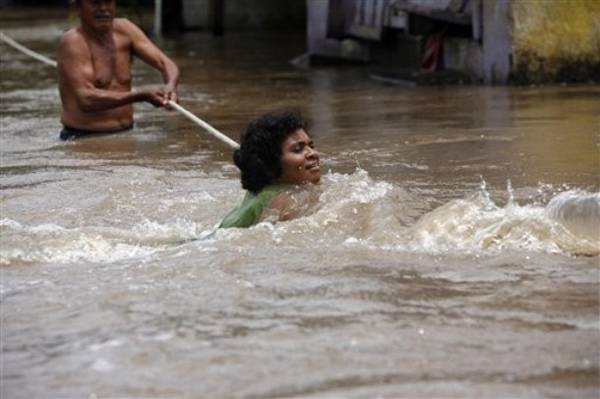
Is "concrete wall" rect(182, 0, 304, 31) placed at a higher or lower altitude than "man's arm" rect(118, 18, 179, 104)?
lower

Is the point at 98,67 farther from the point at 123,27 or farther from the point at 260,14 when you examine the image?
the point at 260,14

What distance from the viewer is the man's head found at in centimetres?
965

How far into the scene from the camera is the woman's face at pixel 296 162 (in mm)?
6238

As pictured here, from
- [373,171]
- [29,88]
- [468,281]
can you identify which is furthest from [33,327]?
[29,88]

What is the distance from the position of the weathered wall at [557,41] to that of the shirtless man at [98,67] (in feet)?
10.1

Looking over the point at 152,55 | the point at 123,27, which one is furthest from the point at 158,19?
the point at 152,55

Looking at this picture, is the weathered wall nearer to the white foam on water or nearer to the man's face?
the man's face

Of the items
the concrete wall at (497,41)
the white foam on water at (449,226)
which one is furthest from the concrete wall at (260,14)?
the white foam on water at (449,226)

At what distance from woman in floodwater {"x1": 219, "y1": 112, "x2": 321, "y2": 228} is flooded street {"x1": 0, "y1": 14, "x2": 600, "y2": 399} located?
132mm

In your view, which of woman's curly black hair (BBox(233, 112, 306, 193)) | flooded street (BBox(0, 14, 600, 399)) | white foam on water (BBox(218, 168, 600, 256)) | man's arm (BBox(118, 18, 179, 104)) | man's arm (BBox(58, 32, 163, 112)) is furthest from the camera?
man's arm (BBox(118, 18, 179, 104))

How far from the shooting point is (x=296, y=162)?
6234 millimetres

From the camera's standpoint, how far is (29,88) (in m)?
13.5

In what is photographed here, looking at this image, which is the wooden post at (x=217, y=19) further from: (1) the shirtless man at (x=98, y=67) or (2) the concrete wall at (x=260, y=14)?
(1) the shirtless man at (x=98, y=67)

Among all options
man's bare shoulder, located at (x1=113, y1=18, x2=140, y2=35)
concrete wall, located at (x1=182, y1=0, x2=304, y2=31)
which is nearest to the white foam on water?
man's bare shoulder, located at (x1=113, y1=18, x2=140, y2=35)
